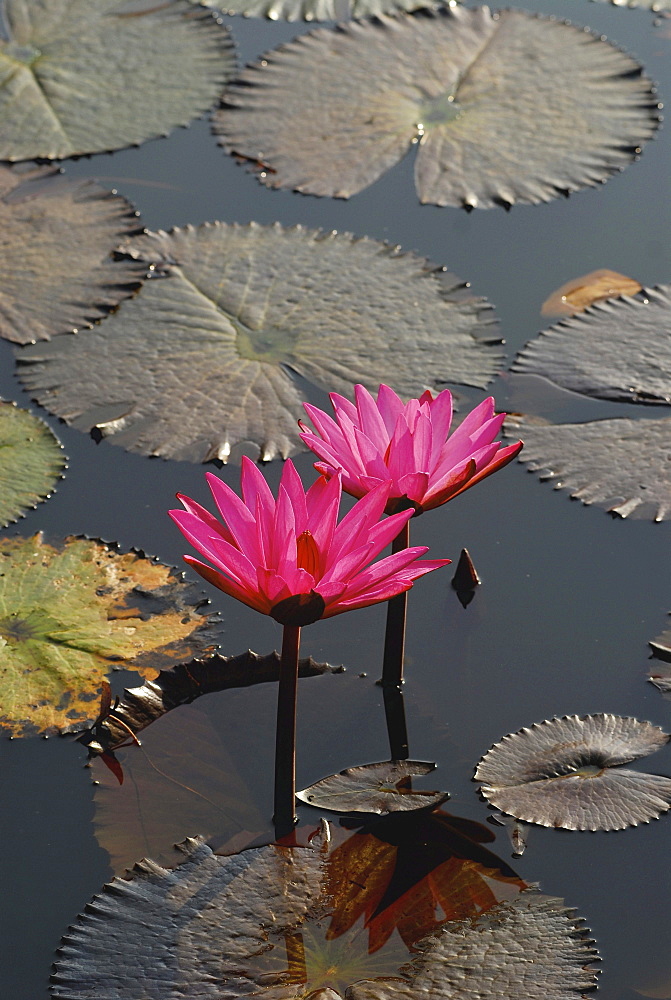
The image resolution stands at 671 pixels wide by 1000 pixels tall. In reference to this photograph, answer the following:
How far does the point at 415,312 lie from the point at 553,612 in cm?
116

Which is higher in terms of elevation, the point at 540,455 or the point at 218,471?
→ the point at 540,455

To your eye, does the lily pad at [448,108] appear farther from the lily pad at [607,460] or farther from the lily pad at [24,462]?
the lily pad at [24,462]

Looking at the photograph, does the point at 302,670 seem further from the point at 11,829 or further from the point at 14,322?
the point at 14,322

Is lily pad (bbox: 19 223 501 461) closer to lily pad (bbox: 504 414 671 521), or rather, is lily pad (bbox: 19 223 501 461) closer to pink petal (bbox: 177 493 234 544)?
lily pad (bbox: 504 414 671 521)

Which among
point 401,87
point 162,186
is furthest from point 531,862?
point 401,87

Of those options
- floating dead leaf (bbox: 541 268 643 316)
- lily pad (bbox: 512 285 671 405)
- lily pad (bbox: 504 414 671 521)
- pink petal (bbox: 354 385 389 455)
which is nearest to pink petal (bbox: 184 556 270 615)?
pink petal (bbox: 354 385 389 455)

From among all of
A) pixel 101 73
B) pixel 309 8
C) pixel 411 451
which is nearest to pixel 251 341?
pixel 411 451

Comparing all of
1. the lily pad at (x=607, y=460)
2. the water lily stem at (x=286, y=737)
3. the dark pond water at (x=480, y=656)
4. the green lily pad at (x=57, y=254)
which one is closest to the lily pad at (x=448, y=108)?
the dark pond water at (x=480, y=656)

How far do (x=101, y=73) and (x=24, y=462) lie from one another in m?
2.15

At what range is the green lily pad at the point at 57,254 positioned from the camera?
→ 3.13 m

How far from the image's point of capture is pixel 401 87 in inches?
161

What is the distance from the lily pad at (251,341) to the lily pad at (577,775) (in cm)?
→ 106

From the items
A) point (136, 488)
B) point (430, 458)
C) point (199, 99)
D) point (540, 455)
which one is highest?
point (199, 99)

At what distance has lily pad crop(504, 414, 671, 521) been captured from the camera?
8.55 feet
